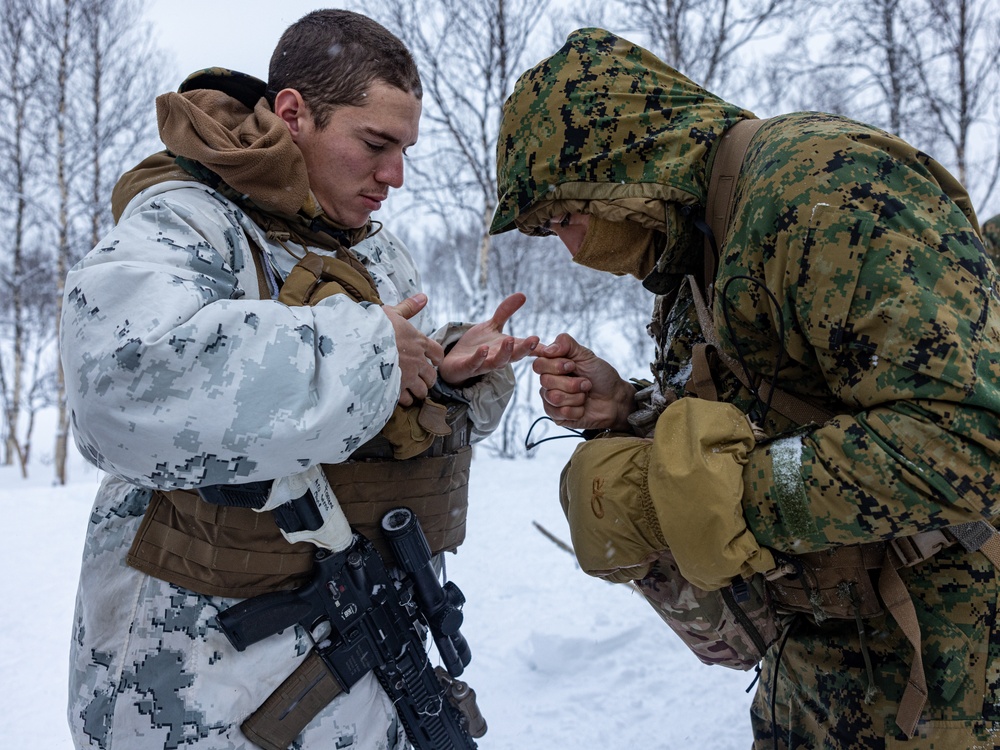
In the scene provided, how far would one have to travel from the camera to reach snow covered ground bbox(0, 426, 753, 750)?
334cm

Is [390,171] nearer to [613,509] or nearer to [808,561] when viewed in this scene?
[613,509]

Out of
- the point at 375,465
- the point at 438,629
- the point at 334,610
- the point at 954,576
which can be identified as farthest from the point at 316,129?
the point at 954,576

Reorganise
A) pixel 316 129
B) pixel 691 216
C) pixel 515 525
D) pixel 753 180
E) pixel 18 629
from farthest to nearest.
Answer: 1. pixel 515 525
2. pixel 18 629
3. pixel 316 129
4. pixel 691 216
5. pixel 753 180

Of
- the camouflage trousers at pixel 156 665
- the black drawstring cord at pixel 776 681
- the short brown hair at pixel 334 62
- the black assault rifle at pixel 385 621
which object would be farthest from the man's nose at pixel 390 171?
the black drawstring cord at pixel 776 681

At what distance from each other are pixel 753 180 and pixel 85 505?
24.4ft

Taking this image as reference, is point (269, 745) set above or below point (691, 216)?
below

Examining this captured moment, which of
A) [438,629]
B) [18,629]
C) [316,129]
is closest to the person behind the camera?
[316,129]

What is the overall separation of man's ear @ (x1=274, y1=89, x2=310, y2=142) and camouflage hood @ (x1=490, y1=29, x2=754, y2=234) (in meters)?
0.51

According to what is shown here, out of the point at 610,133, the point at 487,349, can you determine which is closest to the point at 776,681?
the point at 487,349

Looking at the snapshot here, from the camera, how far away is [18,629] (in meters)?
4.23

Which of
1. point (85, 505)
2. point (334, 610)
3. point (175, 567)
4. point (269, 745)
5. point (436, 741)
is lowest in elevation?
point (85, 505)

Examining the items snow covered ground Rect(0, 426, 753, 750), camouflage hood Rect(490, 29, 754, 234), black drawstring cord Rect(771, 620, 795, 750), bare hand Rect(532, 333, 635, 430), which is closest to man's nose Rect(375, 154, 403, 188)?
camouflage hood Rect(490, 29, 754, 234)

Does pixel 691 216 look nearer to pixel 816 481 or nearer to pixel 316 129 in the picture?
pixel 816 481

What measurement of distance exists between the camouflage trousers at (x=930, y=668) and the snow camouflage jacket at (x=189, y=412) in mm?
1015
